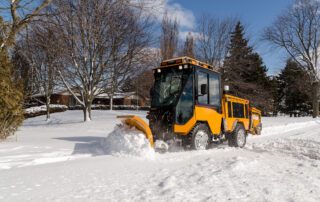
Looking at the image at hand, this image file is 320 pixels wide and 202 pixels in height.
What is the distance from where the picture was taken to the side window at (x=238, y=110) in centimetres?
1034

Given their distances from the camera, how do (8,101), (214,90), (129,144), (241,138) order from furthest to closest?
(241,138) → (8,101) → (214,90) → (129,144)

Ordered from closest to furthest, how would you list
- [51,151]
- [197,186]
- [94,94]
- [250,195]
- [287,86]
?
[250,195], [197,186], [51,151], [94,94], [287,86]

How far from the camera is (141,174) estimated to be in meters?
5.57

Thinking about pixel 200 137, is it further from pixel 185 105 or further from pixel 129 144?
pixel 129 144

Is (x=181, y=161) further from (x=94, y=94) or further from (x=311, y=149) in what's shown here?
(x=94, y=94)

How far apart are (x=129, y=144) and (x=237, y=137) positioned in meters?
4.26

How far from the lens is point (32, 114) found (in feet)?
107

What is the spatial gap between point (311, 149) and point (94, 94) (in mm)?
14651

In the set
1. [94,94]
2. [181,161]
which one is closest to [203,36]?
[94,94]

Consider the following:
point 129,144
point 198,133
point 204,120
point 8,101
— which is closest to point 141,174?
point 129,144

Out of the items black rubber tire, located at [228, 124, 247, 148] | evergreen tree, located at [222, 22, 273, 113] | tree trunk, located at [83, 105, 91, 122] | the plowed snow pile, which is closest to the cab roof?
the plowed snow pile

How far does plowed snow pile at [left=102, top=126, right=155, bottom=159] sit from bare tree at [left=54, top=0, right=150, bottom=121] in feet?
28.6

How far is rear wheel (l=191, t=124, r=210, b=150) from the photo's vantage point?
811 centimetres

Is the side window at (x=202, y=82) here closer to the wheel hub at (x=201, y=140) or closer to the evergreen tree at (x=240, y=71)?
the wheel hub at (x=201, y=140)
